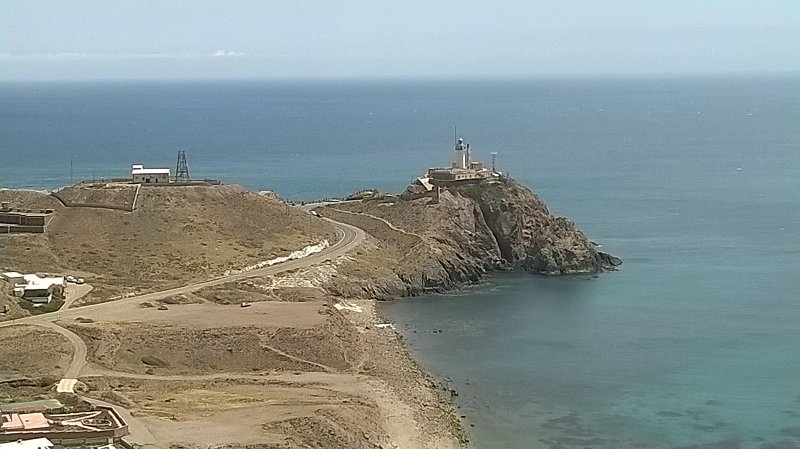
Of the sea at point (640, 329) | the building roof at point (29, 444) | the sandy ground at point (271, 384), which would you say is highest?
the building roof at point (29, 444)

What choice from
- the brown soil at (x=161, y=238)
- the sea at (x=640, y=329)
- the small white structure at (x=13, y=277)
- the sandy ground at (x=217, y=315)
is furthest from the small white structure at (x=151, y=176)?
the sandy ground at (x=217, y=315)

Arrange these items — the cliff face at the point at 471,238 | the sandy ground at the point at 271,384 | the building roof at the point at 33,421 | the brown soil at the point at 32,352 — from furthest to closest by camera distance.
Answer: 1. the cliff face at the point at 471,238
2. the brown soil at the point at 32,352
3. the sandy ground at the point at 271,384
4. the building roof at the point at 33,421

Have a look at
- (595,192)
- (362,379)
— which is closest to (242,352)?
(362,379)

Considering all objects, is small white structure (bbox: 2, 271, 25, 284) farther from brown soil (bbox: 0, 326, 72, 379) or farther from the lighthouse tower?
the lighthouse tower

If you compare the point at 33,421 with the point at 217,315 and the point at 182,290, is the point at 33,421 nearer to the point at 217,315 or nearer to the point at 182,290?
the point at 217,315

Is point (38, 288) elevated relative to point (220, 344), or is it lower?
elevated

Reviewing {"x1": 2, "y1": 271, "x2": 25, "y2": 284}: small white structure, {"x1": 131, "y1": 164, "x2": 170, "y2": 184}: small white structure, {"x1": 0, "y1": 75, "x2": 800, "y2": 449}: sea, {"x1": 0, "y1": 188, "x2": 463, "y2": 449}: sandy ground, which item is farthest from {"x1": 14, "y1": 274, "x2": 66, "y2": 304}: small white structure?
{"x1": 131, "y1": 164, "x2": 170, "y2": 184}: small white structure

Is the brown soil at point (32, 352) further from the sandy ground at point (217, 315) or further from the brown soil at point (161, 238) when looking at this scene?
the brown soil at point (161, 238)

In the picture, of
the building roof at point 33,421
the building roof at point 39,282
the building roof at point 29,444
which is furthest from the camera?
the building roof at point 39,282

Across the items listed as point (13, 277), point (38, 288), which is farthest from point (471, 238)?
point (38, 288)
